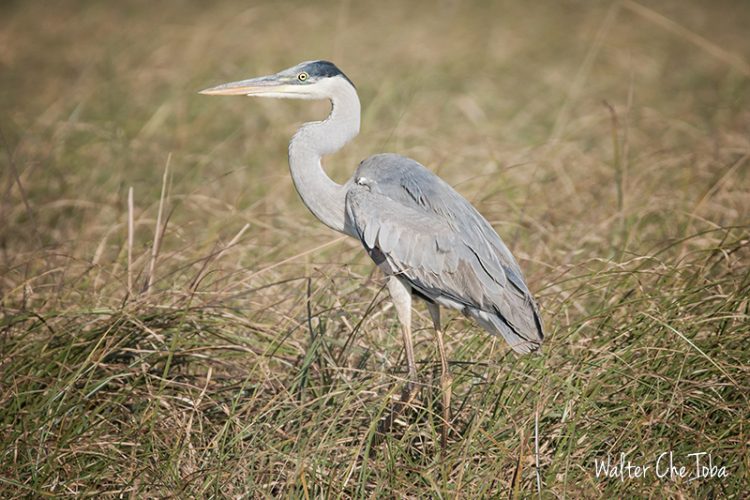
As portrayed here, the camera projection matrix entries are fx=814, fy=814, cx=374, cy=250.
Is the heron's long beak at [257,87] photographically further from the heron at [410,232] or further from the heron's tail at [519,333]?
the heron's tail at [519,333]

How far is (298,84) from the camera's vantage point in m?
3.85

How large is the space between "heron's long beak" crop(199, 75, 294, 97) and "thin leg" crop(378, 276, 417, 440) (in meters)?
1.06

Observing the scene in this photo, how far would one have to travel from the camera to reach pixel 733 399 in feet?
10.5

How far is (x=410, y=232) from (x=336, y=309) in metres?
0.47

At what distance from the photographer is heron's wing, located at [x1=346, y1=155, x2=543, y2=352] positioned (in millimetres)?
3488

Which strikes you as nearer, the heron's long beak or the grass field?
the grass field

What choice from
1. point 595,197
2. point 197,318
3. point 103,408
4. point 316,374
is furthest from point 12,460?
point 595,197

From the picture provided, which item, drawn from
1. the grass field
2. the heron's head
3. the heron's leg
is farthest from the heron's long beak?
the heron's leg

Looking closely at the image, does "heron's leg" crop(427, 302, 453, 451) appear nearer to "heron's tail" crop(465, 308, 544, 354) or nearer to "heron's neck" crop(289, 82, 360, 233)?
"heron's tail" crop(465, 308, 544, 354)

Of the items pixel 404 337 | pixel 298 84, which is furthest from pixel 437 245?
pixel 298 84

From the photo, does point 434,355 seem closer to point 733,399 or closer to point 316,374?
point 316,374

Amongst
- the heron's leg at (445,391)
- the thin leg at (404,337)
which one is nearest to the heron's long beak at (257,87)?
the thin leg at (404,337)

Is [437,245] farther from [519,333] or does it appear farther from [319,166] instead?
[319,166]

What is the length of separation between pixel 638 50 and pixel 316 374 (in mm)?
7568
